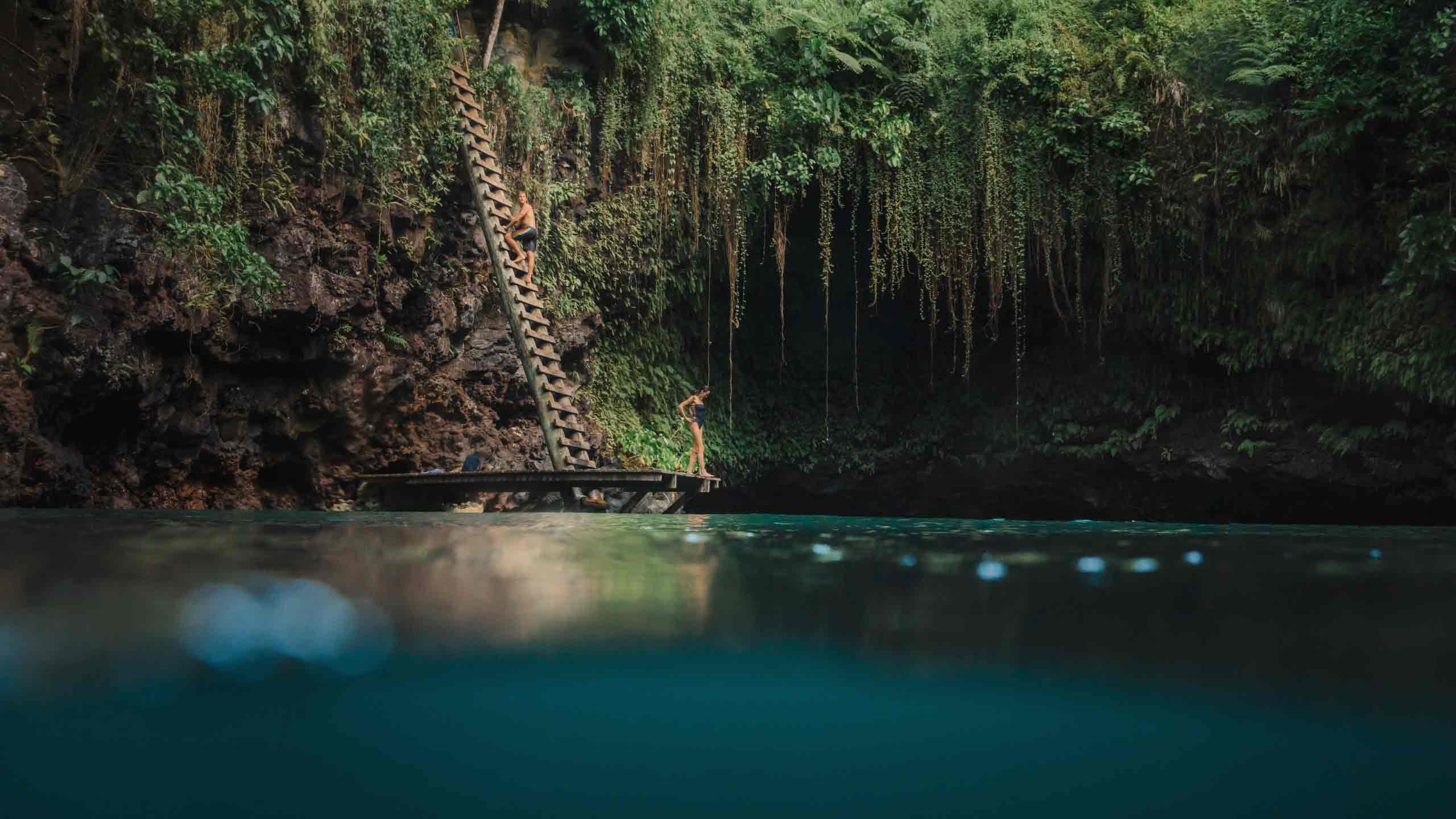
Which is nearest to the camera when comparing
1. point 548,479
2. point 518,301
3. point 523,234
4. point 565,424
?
point 548,479

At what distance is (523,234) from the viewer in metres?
10.1

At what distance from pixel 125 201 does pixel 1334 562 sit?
7.69 m

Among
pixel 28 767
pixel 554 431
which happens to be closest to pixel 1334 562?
pixel 28 767

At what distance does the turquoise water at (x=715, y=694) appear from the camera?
78 centimetres

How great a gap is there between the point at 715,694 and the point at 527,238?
31.7 ft

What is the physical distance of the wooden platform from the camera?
25.7 feet

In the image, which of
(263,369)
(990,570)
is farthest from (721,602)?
(263,369)

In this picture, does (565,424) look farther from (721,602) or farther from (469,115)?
(721,602)

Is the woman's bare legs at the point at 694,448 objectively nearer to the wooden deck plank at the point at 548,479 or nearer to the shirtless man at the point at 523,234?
the wooden deck plank at the point at 548,479

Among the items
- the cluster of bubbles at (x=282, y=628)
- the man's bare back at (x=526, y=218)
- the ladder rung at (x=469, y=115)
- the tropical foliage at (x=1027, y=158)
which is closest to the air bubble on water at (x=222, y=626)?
the cluster of bubbles at (x=282, y=628)

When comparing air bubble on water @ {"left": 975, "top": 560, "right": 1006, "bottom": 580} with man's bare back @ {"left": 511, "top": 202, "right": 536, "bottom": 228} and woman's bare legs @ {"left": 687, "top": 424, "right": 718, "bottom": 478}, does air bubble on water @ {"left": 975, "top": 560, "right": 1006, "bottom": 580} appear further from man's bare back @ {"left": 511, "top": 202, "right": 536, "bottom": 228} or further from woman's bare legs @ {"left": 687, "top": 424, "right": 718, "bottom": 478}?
man's bare back @ {"left": 511, "top": 202, "right": 536, "bottom": 228}

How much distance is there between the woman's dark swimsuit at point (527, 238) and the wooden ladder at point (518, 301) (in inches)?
9.3

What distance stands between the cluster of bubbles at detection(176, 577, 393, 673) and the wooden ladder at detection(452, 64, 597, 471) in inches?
266

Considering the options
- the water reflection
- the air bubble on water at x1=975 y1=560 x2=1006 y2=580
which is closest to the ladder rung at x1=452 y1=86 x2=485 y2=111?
the water reflection
